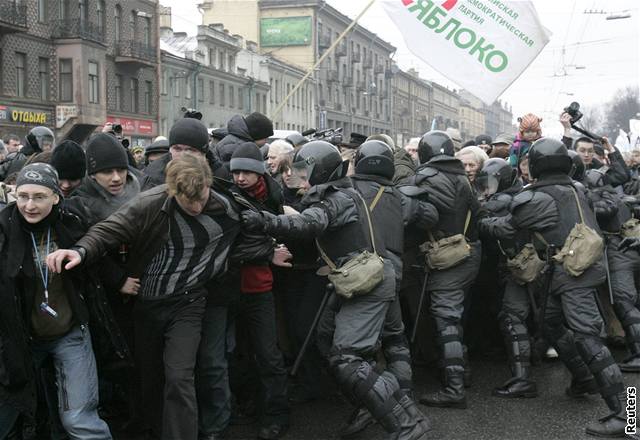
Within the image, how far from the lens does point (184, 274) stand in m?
4.48

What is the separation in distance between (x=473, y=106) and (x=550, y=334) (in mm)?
128935

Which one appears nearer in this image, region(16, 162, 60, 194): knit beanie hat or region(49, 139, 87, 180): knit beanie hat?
region(16, 162, 60, 194): knit beanie hat

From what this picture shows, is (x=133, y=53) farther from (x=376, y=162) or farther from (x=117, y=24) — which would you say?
(x=376, y=162)

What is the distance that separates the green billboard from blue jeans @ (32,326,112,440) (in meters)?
63.7

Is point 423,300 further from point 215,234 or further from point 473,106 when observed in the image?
point 473,106

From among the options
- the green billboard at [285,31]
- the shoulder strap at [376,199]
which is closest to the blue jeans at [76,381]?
the shoulder strap at [376,199]

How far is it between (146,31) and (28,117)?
1141cm

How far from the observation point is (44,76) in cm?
3100

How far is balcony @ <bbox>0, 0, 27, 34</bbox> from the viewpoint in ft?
90.7

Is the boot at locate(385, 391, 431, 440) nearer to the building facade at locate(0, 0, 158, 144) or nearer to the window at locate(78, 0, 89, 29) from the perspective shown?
the building facade at locate(0, 0, 158, 144)

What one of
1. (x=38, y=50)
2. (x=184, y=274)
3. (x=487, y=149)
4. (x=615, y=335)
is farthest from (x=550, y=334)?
(x=38, y=50)

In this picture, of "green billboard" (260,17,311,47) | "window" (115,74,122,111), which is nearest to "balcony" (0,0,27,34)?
"window" (115,74,122,111)

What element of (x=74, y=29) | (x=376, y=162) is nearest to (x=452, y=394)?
(x=376, y=162)

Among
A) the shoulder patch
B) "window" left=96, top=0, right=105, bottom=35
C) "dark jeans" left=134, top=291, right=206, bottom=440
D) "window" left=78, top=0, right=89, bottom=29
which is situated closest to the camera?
"dark jeans" left=134, top=291, right=206, bottom=440
